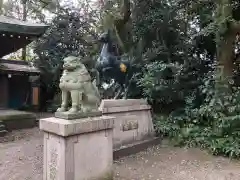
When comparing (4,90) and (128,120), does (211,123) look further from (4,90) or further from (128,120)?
(4,90)

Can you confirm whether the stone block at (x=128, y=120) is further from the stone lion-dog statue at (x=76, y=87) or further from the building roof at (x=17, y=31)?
the building roof at (x=17, y=31)

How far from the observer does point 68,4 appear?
12391mm

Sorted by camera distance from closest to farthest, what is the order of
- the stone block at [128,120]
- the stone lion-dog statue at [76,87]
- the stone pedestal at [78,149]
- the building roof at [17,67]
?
the stone pedestal at [78,149], the stone lion-dog statue at [76,87], the stone block at [128,120], the building roof at [17,67]

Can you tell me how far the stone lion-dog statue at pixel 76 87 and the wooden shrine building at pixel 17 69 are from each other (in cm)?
501

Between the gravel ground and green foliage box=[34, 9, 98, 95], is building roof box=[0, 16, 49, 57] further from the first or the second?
the gravel ground

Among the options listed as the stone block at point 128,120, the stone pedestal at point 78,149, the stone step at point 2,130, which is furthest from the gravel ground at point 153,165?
the stone step at point 2,130

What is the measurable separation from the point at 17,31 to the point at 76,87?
5275 mm

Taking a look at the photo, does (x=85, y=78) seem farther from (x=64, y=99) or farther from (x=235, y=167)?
(x=235, y=167)

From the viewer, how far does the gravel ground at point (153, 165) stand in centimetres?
399

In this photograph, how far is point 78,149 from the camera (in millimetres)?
3115

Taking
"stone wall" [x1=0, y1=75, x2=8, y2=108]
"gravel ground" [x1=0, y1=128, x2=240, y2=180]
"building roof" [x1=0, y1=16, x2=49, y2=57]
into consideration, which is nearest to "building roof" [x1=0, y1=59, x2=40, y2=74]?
"stone wall" [x1=0, y1=75, x2=8, y2=108]

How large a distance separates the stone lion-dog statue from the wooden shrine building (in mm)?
5012

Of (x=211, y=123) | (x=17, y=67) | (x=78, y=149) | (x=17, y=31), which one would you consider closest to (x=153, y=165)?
(x=78, y=149)

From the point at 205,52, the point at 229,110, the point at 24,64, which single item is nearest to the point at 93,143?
the point at 229,110
